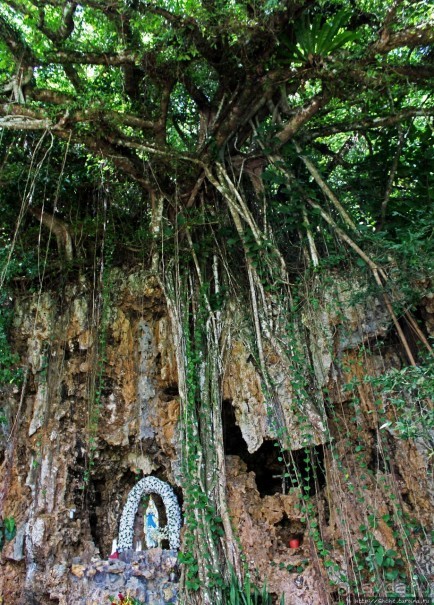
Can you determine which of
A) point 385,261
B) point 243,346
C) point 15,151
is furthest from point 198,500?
point 15,151

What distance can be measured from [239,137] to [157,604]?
362cm

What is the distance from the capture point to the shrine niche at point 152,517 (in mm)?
3840

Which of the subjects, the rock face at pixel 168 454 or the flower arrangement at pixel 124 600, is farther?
the flower arrangement at pixel 124 600

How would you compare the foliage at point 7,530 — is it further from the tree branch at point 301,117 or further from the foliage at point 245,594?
the tree branch at point 301,117

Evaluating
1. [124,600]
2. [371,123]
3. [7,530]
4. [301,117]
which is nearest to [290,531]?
[124,600]

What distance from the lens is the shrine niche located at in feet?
12.6

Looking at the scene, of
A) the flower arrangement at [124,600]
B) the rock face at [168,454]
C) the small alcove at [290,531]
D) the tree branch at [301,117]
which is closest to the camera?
the rock face at [168,454]

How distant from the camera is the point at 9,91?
3.79 metres

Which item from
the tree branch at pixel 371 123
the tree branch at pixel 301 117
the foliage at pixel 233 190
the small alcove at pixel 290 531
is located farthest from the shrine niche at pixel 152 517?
the tree branch at pixel 371 123

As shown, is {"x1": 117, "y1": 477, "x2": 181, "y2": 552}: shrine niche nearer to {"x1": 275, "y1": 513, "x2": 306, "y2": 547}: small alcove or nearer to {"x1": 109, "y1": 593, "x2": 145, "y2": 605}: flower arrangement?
{"x1": 109, "y1": 593, "x2": 145, "y2": 605}: flower arrangement

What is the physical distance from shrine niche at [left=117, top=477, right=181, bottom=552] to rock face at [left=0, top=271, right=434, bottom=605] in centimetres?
10

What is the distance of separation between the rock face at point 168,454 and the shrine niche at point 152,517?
0.10 meters

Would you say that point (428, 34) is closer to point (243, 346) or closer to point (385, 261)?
point (385, 261)

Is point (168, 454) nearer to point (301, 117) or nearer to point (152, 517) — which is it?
point (152, 517)
